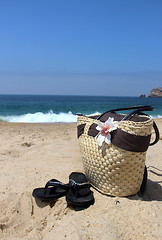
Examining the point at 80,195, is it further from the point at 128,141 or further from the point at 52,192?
the point at 128,141

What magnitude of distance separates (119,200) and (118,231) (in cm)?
36

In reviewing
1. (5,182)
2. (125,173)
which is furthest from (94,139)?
(5,182)

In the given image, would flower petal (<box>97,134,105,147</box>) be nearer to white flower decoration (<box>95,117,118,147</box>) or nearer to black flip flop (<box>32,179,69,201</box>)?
white flower decoration (<box>95,117,118,147</box>)

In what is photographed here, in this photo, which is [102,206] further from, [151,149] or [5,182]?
[151,149]

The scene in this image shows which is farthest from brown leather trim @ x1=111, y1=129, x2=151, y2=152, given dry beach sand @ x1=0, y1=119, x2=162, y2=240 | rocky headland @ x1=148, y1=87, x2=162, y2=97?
rocky headland @ x1=148, y1=87, x2=162, y2=97

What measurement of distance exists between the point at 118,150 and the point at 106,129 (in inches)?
8.4

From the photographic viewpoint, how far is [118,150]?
6.06 ft

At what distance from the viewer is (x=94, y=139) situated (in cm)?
204

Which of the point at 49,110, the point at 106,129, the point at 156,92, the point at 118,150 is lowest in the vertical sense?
the point at 49,110

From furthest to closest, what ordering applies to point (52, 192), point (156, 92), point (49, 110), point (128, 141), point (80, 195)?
point (156, 92), point (49, 110), point (52, 192), point (80, 195), point (128, 141)

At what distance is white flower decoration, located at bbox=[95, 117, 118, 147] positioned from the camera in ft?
6.07

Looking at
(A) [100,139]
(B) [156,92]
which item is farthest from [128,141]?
(B) [156,92]

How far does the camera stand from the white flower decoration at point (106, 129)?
1.85 m

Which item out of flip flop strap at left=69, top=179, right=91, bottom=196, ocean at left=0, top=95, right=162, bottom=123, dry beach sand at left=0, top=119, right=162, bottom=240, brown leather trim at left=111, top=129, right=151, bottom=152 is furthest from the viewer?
ocean at left=0, top=95, right=162, bottom=123
